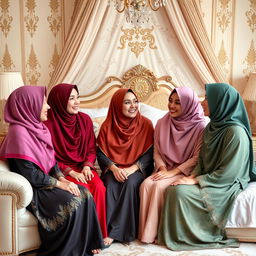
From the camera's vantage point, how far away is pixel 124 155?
10.3 ft

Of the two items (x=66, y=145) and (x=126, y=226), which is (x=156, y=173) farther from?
(x=66, y=145)

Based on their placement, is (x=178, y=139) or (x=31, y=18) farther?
(x=31, y=18)

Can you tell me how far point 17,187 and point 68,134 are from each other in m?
0.75

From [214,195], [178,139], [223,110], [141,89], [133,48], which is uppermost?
[133,48]

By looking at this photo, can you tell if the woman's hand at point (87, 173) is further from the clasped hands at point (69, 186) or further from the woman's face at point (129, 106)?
the woman's face at point (129, 106)

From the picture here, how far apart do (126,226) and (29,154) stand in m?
0.88

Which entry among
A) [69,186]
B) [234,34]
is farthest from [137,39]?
[69,186]

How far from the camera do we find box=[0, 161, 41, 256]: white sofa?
8.14ft

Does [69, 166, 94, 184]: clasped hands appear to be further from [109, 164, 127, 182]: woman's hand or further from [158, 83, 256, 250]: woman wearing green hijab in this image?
[158, 83, 256, 250]: woman wearing green hijab

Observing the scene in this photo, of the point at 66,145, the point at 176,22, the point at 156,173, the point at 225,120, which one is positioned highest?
the point at 176,22

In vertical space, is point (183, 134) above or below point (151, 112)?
below

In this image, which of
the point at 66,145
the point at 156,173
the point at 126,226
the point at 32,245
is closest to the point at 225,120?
the point at 156,173

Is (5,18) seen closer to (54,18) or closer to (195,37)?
(54,18)

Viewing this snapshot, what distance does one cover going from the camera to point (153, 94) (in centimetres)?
420
